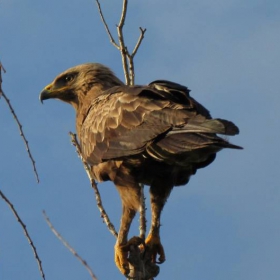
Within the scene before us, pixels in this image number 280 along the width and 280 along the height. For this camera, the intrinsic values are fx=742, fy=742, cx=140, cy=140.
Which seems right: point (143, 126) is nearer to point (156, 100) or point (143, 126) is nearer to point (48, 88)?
point (156, 100)

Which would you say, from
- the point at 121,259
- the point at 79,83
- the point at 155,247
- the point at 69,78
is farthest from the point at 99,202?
the point at 69,78

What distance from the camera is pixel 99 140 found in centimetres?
710

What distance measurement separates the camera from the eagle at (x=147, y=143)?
20.4 ft

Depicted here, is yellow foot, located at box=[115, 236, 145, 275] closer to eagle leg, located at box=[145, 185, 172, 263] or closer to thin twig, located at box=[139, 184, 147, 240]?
thin twig, located at box=[139, 184, 147, 240]

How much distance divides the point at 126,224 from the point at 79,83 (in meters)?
2.25

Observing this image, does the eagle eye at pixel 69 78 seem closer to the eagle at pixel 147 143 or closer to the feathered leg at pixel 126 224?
the eagle at pixel 147 143

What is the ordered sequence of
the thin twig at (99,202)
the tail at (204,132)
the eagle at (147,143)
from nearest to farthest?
the tail at (204,132) < the eagle at (147,143) < the thin twig at (99,202)

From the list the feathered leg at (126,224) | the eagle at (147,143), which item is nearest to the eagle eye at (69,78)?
the eagle at (147,143)

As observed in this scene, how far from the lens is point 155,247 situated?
7.01 meters

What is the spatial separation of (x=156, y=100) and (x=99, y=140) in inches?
29.0

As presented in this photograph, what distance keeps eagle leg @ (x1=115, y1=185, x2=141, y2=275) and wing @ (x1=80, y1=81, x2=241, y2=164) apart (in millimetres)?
417

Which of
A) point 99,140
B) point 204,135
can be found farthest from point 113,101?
point 204,135

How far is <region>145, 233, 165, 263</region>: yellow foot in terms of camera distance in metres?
6.93

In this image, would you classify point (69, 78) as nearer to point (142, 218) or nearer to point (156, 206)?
point (156, 206)
